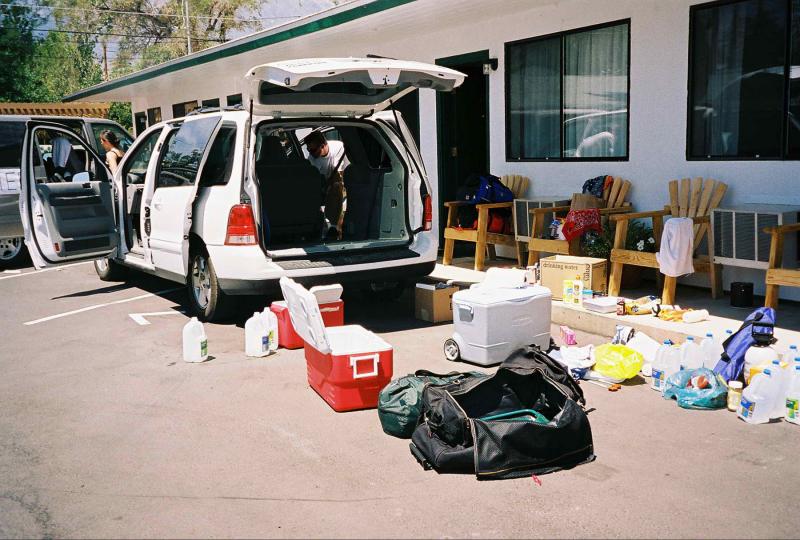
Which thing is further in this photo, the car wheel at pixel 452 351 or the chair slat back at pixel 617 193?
the chair slat back at pixel 617 193

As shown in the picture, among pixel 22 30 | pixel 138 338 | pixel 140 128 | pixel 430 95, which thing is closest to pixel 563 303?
pixel 138 338

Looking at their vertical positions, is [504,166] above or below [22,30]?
below

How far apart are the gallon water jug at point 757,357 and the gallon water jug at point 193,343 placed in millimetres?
4100

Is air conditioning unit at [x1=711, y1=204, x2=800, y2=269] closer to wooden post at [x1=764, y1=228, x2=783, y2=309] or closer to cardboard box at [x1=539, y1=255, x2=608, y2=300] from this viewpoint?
wooden post at [x1=764, y1=228, x2=783, y2=309]

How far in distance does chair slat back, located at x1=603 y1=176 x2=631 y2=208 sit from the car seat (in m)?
3.20

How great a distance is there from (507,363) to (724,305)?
3.18m

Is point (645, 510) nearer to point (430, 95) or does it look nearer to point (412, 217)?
point (412, 217)

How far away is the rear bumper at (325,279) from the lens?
23.1 feet

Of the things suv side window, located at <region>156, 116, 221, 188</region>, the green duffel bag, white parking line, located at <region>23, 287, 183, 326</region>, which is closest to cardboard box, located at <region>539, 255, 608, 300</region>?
the green duffel bag

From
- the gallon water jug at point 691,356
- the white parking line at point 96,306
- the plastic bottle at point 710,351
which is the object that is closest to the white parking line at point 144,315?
the white parking line at point 96,306

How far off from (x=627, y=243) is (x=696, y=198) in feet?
2.58

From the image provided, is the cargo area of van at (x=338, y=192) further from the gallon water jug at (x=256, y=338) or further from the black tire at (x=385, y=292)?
the gallon water jug at (x=256, y=338)

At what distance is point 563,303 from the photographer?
7.69 m

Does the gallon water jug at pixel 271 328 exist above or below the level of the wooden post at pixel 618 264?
below
